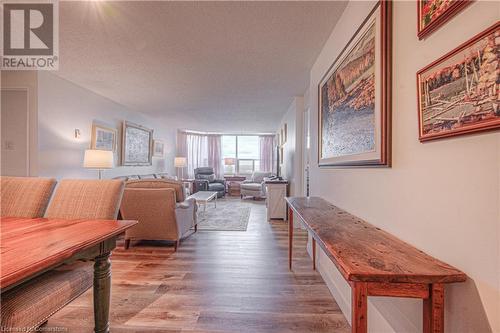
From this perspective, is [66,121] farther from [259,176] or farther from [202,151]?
[259,176]

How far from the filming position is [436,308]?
0.75 m

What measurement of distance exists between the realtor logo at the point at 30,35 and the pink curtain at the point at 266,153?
6.83m

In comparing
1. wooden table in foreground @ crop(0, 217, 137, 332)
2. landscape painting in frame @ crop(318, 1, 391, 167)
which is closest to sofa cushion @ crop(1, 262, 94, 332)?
wooden table in foreground @ crop(0, 217, 137, 332)

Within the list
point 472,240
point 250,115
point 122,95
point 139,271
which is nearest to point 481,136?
point 472,240

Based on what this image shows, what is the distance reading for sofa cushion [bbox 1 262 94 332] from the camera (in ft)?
3.12

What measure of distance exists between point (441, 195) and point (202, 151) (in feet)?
28.0

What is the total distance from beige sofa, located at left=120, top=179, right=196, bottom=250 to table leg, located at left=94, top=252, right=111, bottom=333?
1.57 m

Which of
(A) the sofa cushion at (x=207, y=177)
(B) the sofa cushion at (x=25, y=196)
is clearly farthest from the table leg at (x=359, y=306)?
(A) the sofa cushion at (x=207, y=177)

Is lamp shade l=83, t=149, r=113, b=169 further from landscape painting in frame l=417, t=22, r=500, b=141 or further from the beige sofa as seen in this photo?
landscape painting in frame l=417, t=22, r=500, b=141

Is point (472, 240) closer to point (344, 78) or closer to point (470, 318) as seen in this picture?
point (470, 318)

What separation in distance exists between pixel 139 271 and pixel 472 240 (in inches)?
105

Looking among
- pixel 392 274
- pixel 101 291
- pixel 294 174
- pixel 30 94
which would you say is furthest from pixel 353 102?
pixel 30 94

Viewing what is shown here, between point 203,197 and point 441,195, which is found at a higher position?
point 441,195

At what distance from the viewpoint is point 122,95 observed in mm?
4176
